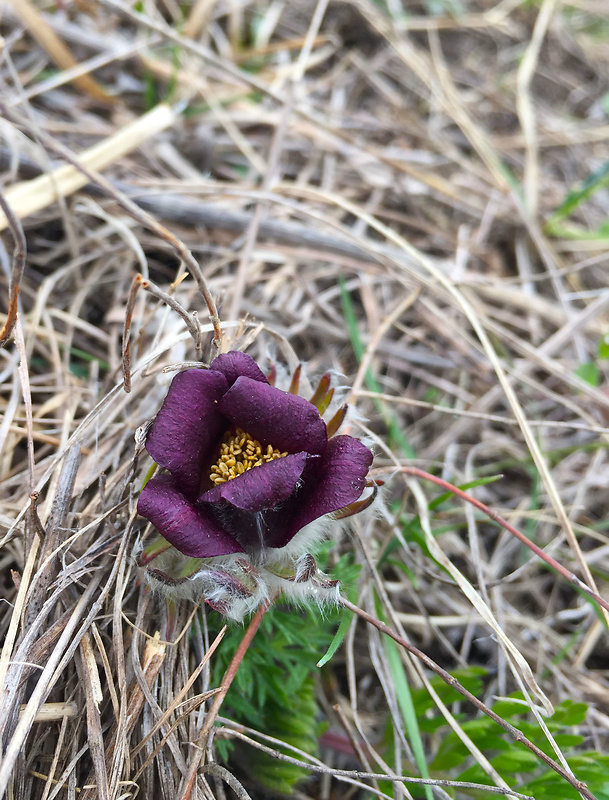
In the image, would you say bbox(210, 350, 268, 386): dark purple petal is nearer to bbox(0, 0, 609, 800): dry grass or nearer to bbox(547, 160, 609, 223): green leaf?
bbox(0, 0, 609, 800): dry grass

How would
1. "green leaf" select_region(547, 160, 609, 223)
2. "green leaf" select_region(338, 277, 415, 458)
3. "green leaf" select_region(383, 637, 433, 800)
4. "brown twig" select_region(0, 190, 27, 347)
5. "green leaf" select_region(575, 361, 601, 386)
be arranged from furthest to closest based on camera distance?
1. "green leaf" select_region(547, 160, 609, 223)
2. "green leaf" select_region(575, 361, 601, 386)
3. "green leaf" select_region(338, 277, 415, 458)
4. "green leaf" select_region(383, 637, 433, 800)
5. "brown twig" select_region(0, 190, 27, 347)

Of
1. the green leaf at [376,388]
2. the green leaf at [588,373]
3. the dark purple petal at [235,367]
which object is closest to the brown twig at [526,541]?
the green leaf at [376,388]

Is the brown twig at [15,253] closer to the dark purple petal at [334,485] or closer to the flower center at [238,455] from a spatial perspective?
the flower center at [238,455]

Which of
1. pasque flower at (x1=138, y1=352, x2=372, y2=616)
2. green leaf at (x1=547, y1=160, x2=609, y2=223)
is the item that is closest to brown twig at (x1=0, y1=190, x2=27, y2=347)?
pasque flower at (x1=138, y1=352, x2=372, y2=616)

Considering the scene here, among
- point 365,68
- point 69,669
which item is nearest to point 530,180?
point 365,68

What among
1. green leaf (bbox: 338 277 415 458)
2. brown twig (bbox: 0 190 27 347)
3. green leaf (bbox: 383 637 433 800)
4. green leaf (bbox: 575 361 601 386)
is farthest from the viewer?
green leaf (bbox: 575 361 601 386)

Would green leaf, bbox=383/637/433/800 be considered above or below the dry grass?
below

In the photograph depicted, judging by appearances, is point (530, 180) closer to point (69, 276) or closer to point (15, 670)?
point (69, 276)
